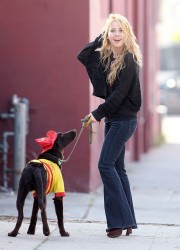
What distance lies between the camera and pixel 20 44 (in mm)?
10680

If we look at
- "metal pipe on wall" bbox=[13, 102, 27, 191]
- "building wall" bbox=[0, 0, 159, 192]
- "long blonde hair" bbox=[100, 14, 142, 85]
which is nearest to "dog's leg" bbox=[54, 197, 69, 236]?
"long blonde hair" bbox=[100, 14, 142, 85]

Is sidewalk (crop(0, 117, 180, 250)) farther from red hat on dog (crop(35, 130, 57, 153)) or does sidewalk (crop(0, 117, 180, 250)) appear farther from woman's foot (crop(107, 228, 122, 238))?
red hat on dog (crop(35, 130, 57, 153))

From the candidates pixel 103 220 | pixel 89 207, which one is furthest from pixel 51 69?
pixel 103 220

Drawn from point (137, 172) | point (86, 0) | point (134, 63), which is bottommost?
point (137, 172)

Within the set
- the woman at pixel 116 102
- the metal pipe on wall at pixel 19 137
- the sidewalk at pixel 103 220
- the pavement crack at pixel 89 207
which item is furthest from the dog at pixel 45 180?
the metal pipe on wall at pixel 19 137

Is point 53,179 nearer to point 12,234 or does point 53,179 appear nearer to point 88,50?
point 12,234

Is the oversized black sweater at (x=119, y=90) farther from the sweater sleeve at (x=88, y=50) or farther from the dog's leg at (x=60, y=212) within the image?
the dog's leg at (x=60, y=212)

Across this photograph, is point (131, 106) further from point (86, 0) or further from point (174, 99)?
point (174, 99)

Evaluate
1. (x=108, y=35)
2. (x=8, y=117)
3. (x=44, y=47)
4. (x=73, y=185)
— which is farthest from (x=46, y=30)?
(x=108, y=35)

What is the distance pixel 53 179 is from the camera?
750 centimetres

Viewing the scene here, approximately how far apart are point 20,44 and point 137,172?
3.78 metres

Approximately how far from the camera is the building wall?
10.5m

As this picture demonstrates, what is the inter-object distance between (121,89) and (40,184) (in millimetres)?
1007

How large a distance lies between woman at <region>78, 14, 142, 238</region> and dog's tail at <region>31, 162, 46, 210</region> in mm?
521
